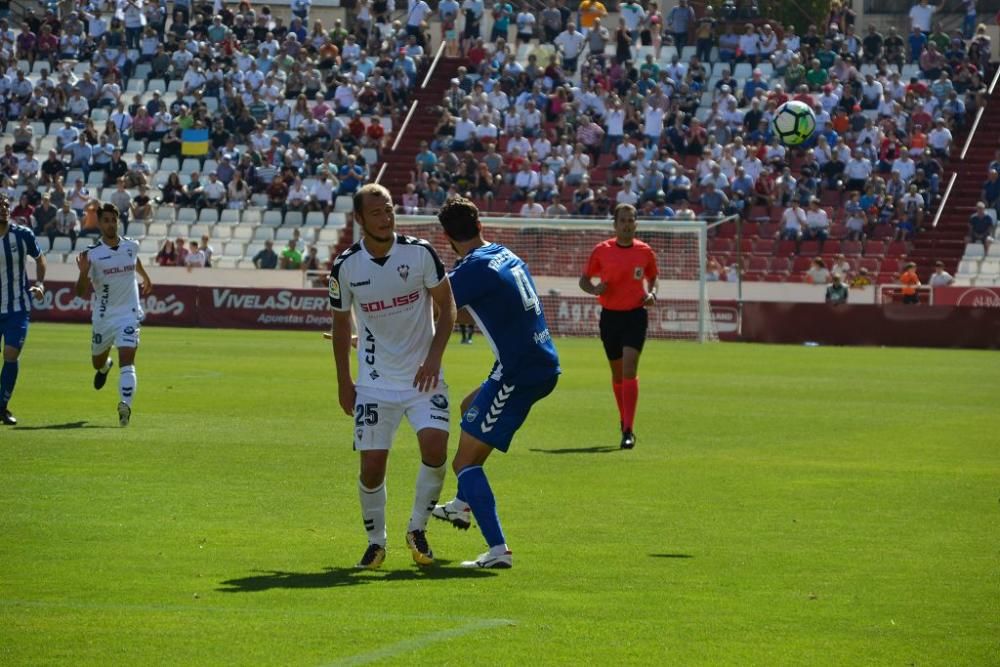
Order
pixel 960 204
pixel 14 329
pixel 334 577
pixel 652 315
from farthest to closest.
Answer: pixel 960 204, pixel 652 315, pixel 14 329, pixel 334 577

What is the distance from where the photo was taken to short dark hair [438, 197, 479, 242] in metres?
9.85

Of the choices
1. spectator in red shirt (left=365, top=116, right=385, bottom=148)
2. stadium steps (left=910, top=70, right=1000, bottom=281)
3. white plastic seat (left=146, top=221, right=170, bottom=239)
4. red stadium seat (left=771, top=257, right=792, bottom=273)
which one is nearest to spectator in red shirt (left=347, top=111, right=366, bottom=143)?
spectator in red shirt (left=365, top=116, right=385, bottom=148)

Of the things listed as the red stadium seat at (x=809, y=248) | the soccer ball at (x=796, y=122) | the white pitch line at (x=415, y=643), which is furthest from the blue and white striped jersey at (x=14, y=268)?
the red stadium seat at (x=809, y=248)

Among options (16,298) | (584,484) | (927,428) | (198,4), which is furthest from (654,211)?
(584,484)

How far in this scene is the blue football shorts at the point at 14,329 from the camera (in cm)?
1789

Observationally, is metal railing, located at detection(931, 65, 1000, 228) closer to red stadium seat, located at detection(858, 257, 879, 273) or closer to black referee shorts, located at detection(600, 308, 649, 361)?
red stadium seat, located at detection(858, 257, 879, 273)

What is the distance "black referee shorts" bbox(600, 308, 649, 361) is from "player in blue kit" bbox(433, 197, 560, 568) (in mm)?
7282

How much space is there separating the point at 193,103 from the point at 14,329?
35.6 m

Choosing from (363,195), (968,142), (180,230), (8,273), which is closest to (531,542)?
(363,195)

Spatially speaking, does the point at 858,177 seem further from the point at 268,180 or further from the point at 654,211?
the point at 268,180

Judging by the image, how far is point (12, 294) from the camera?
58.5 ft

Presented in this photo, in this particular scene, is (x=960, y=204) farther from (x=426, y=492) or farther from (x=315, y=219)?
(x=426, y=492)

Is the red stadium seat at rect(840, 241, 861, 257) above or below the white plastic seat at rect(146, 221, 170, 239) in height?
below

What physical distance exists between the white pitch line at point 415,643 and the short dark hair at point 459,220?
8.74ft
